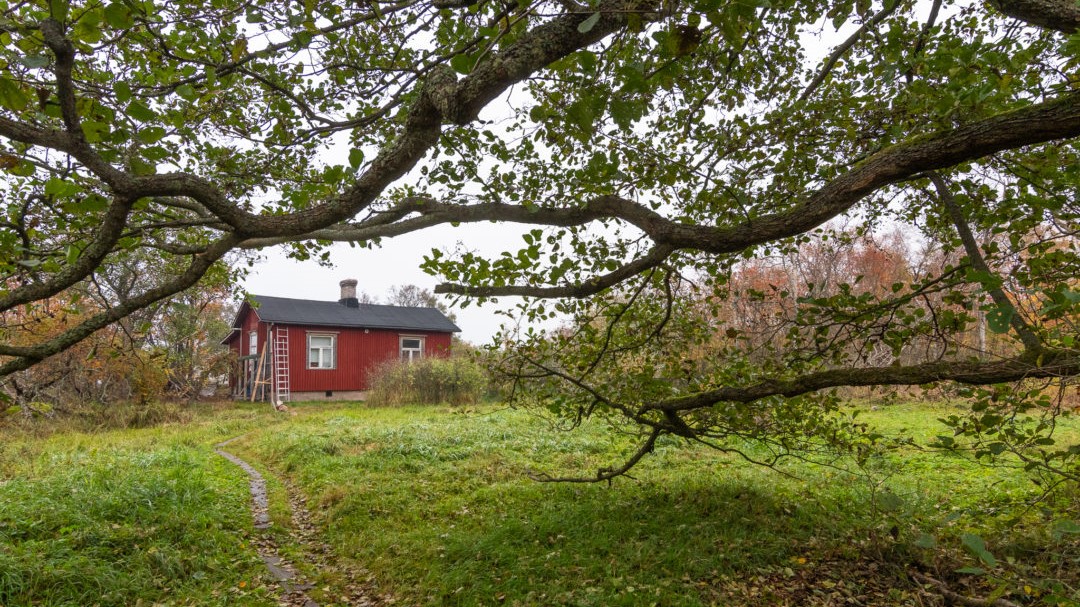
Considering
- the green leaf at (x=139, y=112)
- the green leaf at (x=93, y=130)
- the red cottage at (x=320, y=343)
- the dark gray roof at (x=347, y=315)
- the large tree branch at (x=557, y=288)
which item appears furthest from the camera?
the dark gray roof at (x=347, y=315)

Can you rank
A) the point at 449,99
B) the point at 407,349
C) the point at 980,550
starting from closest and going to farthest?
the point at 980,550, the point at 449,99, the point at 407,349

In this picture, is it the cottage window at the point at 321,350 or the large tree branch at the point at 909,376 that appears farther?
the cottage window at the point at 321,350

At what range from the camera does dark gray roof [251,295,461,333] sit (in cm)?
2195

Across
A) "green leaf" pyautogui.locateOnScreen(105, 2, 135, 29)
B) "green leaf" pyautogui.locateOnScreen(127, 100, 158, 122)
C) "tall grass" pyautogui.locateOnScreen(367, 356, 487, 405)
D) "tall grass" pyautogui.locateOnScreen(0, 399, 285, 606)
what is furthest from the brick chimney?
"green leaf" pyautogui.locateOnScreen(105, 2, 135, 29)

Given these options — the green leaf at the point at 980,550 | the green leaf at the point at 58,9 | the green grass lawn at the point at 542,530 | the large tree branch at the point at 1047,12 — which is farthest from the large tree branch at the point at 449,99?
the green grass lawn at the point at 542,530

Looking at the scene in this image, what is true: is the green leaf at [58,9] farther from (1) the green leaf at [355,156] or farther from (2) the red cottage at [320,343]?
(2) the red cottage at [320,343]

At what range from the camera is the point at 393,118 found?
5.15 metres

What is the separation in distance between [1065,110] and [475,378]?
16.2m

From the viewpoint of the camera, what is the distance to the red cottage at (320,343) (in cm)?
2131

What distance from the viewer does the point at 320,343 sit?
74.5ft

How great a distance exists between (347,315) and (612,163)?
22.3 metres

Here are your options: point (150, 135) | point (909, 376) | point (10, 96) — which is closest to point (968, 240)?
point (909, 376)

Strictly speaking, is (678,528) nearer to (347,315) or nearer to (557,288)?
(557,288)

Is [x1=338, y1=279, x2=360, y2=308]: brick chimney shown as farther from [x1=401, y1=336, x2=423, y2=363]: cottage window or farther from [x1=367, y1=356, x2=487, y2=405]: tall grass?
[x1=367, y1=356, x2=487, y2=405]: tall grass
